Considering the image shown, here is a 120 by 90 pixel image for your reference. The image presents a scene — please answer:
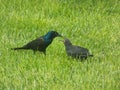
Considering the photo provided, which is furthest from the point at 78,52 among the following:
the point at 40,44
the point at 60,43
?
the point at 60,43

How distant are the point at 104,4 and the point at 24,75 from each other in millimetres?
7068

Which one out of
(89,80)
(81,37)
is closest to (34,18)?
(81,37)

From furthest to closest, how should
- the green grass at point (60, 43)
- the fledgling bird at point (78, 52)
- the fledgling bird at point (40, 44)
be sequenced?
the fledgling bird at point (40, 44), the fledgling bird at point (78, 52), the green grass at point (60, 43)

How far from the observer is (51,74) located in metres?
8.68

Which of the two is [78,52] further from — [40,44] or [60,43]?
[60,43]

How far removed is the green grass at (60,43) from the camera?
8.30 meters

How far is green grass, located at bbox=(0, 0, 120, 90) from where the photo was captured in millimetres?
8305

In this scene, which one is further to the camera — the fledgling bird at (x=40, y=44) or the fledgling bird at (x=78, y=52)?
the fledgling bird at (x=40, y=44)

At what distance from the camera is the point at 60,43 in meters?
11.4

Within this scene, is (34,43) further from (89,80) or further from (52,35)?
(89,80)

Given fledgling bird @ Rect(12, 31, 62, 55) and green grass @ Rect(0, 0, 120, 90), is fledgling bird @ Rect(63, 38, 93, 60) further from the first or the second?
fledgling bird @ Rect(12, 31, 62, 55)

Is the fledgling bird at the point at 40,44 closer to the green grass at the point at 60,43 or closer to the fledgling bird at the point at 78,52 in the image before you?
the green grass at the point at 60,43

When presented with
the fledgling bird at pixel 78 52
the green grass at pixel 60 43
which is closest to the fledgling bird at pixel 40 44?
the green grass at pixel 60 43

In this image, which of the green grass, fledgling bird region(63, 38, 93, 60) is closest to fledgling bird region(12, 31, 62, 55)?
the green grass
